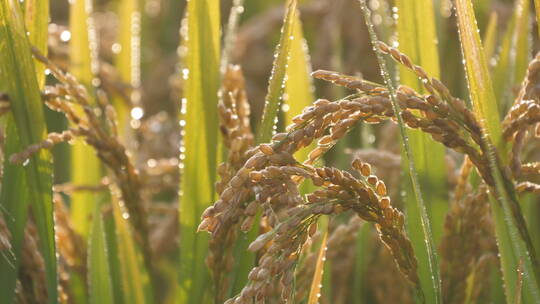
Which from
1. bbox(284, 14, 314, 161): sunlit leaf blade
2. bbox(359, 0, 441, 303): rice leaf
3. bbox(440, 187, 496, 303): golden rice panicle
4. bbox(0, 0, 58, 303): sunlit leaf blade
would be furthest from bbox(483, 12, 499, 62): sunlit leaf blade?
bbox(0, 0, 58, 303): sunlit leaf blade

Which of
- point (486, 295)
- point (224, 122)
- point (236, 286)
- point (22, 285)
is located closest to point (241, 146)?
point (224, 122)

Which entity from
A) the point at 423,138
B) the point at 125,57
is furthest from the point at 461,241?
the point at 125,57

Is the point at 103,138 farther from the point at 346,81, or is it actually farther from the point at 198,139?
the point at 346,81

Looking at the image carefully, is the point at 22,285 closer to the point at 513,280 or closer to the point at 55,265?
the point at 55,265

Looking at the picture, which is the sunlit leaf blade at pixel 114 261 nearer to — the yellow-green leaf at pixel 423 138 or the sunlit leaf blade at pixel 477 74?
the yellow-green leaf at pixel 423 138

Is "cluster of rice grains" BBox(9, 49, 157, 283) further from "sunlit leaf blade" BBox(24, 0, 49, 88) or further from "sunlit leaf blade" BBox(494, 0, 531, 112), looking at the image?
"sunlit leaf blade" BBox(494, 0, 531, 112)
